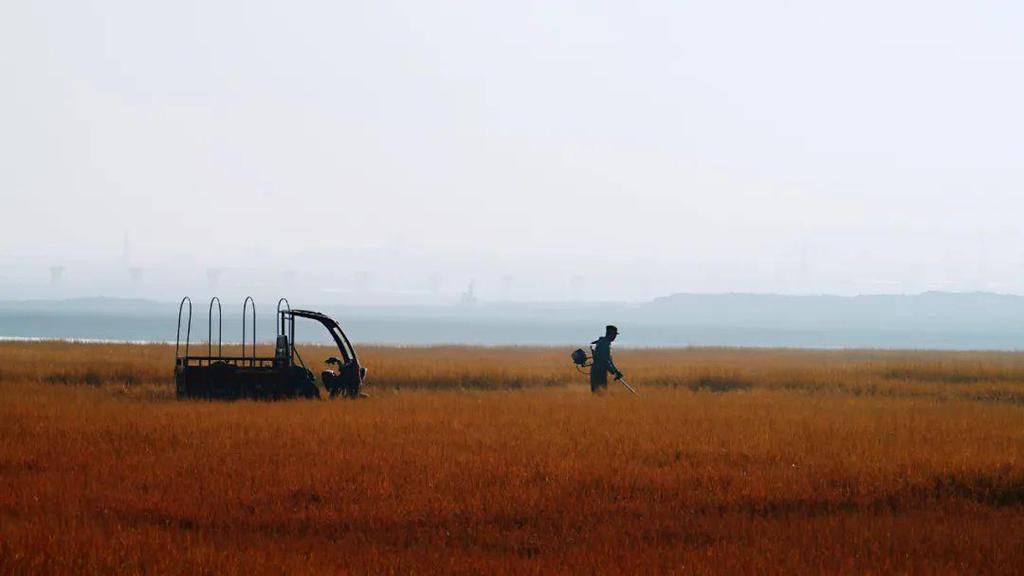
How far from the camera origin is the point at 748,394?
106 feet

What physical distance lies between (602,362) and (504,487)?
15.0 metres

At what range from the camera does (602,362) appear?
97.5 ft

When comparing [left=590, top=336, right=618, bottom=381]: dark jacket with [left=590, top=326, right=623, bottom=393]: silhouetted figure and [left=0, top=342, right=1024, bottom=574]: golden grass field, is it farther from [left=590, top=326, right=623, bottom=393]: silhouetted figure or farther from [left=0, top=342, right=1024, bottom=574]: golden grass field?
[left=0, top=342, right=1024, bottom=574]: golden grass field

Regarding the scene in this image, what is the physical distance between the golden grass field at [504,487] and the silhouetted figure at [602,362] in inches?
66.2

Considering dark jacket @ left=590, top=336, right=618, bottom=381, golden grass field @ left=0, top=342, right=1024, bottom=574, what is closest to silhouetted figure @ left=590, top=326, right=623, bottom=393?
dark jacket @ left=590, top=336, right=618, bottom=381

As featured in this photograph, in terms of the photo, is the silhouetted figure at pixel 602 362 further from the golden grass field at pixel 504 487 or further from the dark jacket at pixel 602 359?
the golden grass field at pixel 504 487

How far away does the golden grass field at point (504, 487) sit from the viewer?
444 inches

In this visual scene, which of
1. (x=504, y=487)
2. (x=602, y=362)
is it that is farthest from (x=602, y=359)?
(x=504, y=487)

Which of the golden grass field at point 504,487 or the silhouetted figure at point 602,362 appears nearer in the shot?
the golden grass field at point 504,487

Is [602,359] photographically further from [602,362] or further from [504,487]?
[504,487]

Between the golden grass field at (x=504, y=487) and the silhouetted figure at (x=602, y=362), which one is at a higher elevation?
the silhouetted figure at (x=602, y=362)

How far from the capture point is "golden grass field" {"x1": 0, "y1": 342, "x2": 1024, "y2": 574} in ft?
37.0

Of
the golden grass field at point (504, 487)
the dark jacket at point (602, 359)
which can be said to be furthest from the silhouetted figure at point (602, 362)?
the golden grass field at point (504, 487)

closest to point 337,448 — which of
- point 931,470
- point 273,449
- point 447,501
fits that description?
point 273,449
